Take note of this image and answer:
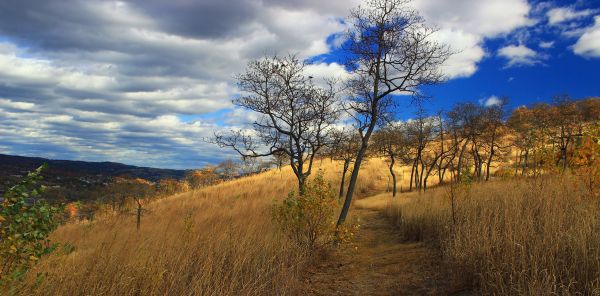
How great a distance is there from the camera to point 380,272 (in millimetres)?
7750

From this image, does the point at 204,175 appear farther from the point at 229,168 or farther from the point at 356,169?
the point at 356,169

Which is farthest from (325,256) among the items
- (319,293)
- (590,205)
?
(590,205)

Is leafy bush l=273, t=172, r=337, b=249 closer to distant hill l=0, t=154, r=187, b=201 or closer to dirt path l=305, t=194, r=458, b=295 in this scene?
dirt path l=305, t=194, r=458, b=295

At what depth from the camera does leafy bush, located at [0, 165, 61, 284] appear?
11.6 ft

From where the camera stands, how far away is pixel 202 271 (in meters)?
5.55

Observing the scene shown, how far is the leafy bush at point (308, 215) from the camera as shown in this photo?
360 inches

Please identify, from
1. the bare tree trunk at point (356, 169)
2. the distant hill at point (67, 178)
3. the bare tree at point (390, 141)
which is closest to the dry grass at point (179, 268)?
the distant hill at point (67, 178)

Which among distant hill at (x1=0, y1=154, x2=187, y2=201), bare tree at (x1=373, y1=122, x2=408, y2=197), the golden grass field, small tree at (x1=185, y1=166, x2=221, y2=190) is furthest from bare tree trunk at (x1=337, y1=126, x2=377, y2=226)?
small tree at (x1=185, y1=166, x2=221, y2=190)

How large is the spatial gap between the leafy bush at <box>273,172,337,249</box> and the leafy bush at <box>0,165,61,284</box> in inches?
226

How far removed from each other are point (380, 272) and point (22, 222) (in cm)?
623

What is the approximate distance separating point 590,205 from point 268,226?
23.1ft

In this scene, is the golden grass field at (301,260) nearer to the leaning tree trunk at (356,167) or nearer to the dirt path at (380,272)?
the dirt path at (380,272)

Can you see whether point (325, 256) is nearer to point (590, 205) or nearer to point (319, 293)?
point (319, 293)

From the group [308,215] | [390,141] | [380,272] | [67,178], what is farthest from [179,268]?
[67,178]
